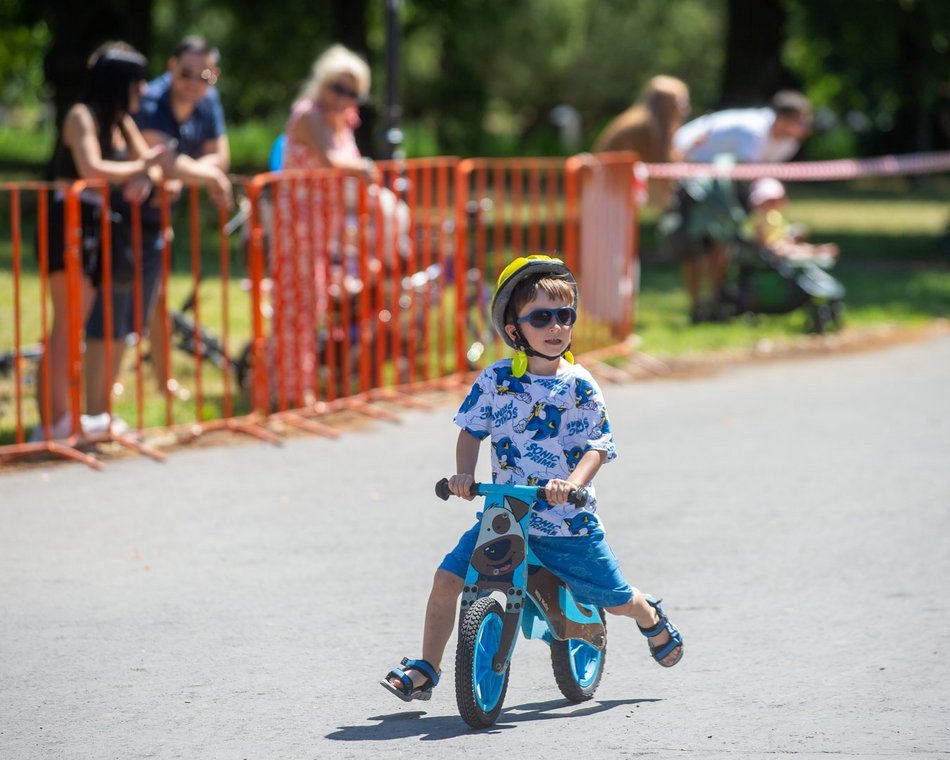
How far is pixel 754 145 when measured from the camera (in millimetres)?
13797

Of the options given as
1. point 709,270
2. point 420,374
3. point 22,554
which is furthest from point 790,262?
point 22,554

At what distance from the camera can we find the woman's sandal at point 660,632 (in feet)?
16.9

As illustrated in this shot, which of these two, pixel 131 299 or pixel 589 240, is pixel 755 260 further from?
pixel 131 299

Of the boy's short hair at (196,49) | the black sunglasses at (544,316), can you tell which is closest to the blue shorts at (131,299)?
the boy's short hair at (196,49)

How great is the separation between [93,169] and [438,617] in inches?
163

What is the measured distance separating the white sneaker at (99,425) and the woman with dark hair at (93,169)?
3.1 inches

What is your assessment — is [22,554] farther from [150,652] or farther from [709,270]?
[709,270]

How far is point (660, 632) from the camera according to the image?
516 centimetres

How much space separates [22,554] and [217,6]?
24.5 m

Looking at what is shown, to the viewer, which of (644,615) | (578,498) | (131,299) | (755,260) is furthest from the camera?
(755,260)

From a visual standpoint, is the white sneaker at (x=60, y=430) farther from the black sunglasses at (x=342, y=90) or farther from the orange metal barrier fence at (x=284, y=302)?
the black sunglasses at (x=342, y=90)

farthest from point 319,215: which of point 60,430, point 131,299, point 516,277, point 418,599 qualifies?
point 516,277

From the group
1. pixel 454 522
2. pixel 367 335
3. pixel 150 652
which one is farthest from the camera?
pixel 367 335

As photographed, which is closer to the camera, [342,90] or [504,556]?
[504,556]
